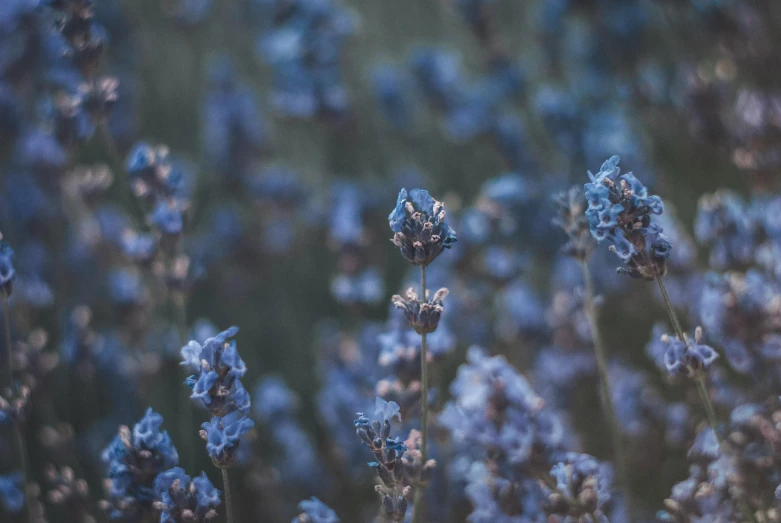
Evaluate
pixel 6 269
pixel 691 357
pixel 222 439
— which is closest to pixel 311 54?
pixel 6 269

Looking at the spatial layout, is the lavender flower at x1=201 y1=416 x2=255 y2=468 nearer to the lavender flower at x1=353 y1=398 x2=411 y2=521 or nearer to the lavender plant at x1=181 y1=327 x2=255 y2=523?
the lavender plant at x1=181 y1=327 x2=255 y2=523

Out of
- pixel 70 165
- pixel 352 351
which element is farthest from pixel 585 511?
pixel 70 165

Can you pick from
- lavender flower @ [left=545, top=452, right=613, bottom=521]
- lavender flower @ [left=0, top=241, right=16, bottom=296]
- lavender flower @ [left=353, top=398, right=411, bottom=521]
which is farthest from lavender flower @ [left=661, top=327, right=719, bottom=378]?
lavender flower @ [left=0, top=241, right=16, bottom=296]

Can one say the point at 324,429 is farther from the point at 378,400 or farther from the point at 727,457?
the point at 727,457

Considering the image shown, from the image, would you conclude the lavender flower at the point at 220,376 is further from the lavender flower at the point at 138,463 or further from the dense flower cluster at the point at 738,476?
the dense flower cluster at the point at 738,476

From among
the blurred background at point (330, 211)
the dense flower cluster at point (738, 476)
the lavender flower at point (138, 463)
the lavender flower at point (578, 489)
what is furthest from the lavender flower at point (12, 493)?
the dense flower cluster at point (738, 476)

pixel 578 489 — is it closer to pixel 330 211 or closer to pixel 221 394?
pixel 221 394
